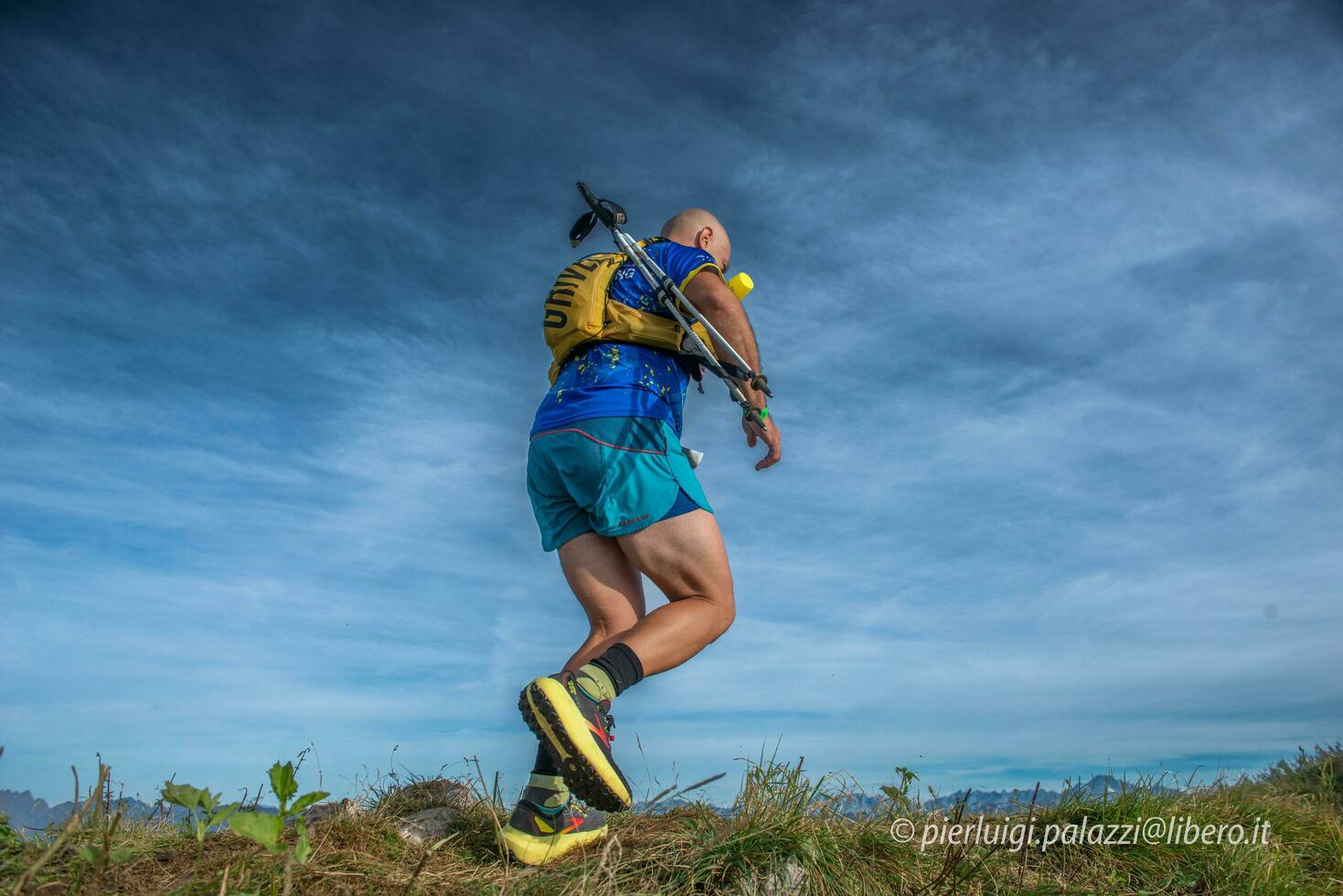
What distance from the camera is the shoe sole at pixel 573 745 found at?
2791 mm

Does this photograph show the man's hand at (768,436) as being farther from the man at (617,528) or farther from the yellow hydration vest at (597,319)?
the yellow hydration vest at (597,319)

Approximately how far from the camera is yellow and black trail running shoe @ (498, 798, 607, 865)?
3.12 metres

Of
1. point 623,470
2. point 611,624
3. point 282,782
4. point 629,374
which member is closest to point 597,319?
point 629,374

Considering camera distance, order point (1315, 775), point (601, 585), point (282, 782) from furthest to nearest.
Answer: point (1315, 775) < point (601, 585) < point (282, 782)

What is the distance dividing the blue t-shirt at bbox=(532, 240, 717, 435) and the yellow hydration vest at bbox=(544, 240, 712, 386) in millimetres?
36

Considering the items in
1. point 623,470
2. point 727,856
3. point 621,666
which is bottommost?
point 727,856

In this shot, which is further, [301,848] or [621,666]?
[621,666]

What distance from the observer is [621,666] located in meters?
3.14

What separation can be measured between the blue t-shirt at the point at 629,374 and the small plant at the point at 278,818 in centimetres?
198

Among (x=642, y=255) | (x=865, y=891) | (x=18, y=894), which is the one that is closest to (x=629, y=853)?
(x=865, y=891)

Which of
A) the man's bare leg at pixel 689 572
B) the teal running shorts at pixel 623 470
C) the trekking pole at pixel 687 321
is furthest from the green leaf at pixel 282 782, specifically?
the trekking pole at pixel 687 321

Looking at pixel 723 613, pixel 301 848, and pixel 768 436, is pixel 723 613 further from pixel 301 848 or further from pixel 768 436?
pixel 301 848

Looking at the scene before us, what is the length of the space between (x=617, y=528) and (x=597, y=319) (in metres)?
1.01

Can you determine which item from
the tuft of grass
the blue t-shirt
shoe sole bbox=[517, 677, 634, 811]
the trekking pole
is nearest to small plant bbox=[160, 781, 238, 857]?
shoe sole bbox=[517, 677, 634, 811]
